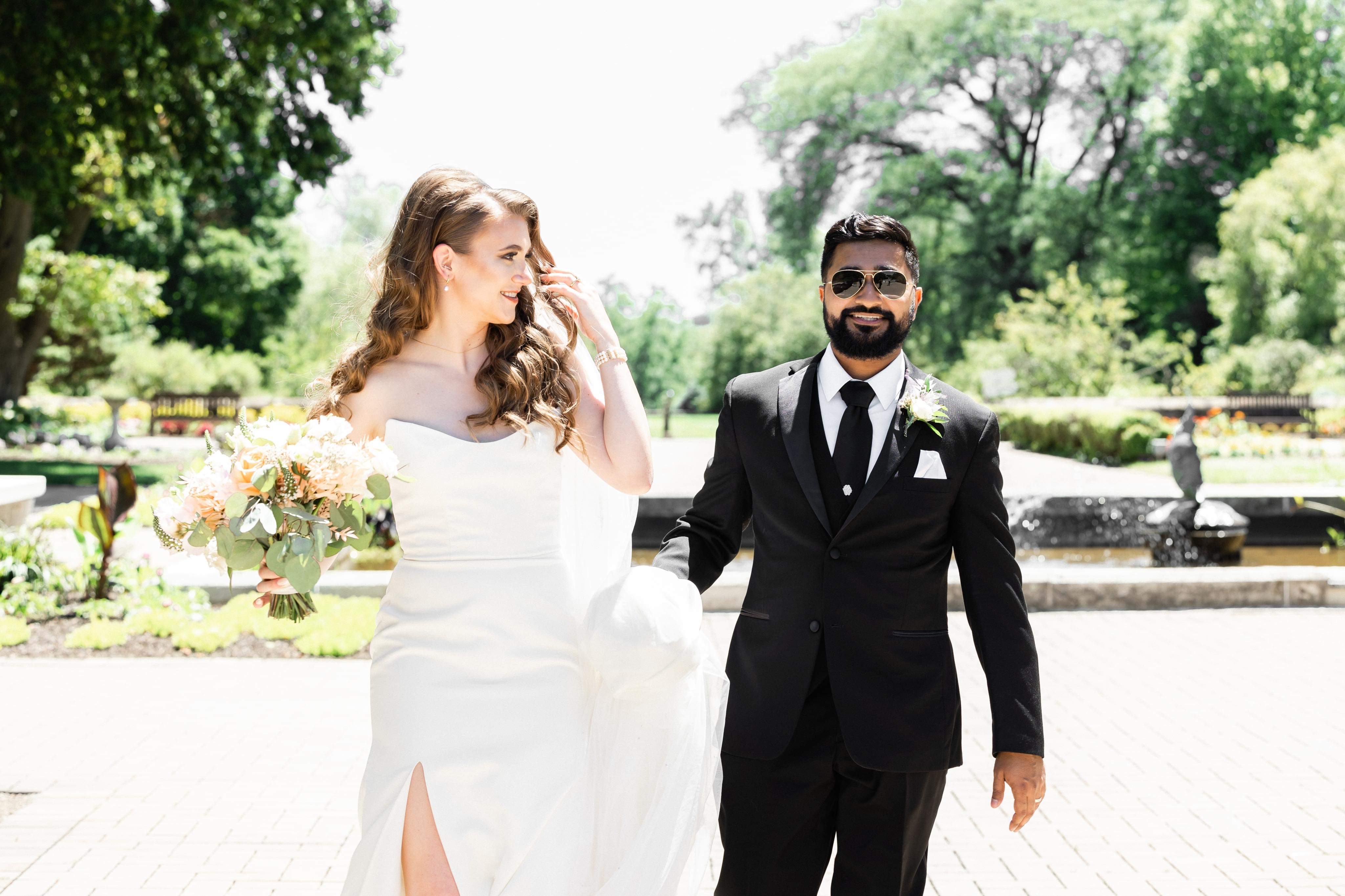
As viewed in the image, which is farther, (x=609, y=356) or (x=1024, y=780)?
(x=609, y=356)

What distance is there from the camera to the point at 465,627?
2645 mm

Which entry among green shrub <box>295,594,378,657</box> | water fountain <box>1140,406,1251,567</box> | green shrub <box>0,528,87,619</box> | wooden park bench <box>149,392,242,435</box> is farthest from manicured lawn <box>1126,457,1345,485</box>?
wooden park bench <box>149,392,242,435</box>

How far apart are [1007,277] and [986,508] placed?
4273 cm

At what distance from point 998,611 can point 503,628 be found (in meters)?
1.16

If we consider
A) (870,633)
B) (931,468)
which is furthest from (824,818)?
(931,468)

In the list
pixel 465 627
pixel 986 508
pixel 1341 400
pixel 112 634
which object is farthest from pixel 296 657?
pixel 1341 400

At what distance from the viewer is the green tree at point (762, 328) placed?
140 feet

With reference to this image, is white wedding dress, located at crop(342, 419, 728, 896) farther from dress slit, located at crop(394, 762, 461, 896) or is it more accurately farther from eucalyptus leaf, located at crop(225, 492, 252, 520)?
eucalyptus leaf, located at crop(225, 492, 252, 520)

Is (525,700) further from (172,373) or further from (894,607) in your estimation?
(172,373)

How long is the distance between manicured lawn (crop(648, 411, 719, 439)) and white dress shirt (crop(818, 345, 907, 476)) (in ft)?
95.8

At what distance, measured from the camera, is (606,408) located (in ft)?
9.80

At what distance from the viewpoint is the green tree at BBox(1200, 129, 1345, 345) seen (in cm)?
3328

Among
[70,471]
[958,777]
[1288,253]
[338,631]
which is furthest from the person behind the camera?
[1288,253]

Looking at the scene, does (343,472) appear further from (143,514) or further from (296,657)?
(143,514)
